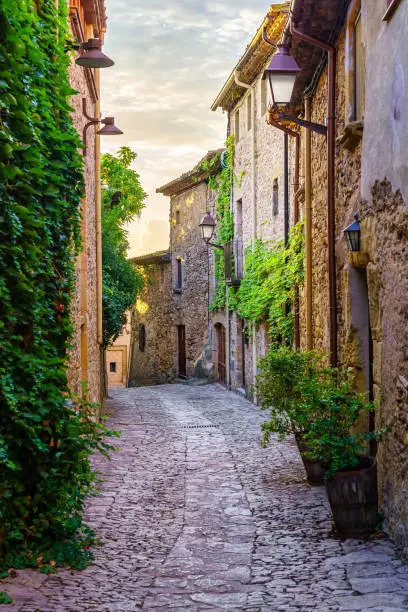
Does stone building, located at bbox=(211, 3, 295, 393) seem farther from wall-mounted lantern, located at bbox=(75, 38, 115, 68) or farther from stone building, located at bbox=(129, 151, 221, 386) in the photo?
wall-mounted lantern, located at bbox=(75, 38, 115, 68)

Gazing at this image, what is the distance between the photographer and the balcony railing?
718 inches

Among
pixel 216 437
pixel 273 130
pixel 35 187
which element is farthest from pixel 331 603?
pixel 273 130

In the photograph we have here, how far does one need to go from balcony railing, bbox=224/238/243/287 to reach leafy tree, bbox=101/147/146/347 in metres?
2.31

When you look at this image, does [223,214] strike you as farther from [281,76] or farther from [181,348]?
[281,76]

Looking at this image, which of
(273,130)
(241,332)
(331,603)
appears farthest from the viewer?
(241,332)

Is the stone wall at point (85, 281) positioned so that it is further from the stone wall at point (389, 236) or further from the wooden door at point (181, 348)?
the wooden door at point (181, 348)

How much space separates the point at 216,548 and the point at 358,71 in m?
4.68

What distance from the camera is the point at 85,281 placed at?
10.5 meters

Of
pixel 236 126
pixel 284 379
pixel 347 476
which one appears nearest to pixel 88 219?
pixel 284 379

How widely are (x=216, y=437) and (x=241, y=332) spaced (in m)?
7.61

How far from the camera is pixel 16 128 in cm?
479

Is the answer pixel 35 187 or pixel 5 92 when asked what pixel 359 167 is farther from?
pixel 5 92

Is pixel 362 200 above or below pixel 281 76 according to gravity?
below

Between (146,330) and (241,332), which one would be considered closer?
(241,332)
